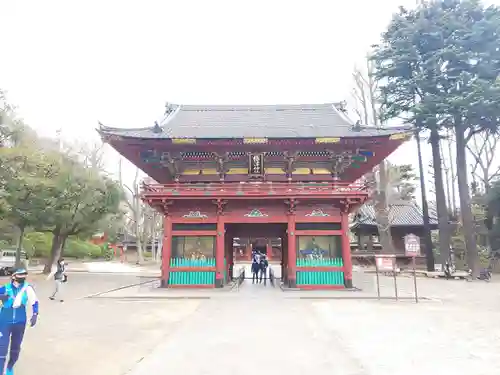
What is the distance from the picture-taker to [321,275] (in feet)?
55.2

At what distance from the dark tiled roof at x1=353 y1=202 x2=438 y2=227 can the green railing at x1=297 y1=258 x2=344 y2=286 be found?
1911 centimetres

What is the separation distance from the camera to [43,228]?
2553 cm

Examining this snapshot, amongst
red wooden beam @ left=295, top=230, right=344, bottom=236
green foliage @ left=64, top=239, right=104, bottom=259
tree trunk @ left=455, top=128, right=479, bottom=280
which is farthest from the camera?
green foliage @ left=64, top=239, right=104, bottom=259

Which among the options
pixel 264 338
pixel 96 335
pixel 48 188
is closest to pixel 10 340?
pixel 96 335

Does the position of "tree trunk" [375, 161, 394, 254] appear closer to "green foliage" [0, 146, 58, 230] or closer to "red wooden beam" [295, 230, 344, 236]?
"red wooden beam" [295, 230, 344, 236]

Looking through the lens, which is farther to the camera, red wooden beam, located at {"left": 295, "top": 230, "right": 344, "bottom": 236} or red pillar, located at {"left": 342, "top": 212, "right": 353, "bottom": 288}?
red wooden beam, located at {"left": 295, "top": 230, "right": 344, "bottom": 236}

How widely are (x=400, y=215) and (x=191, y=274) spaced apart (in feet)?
84.7

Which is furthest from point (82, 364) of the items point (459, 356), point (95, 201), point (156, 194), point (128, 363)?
point (95, 201)

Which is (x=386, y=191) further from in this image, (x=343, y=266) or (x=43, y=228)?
(x=43, y=228)

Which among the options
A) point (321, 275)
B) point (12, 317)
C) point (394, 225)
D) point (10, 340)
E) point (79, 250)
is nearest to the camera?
point (12, 317)

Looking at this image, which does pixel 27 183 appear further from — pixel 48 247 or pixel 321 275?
pixel 48 247

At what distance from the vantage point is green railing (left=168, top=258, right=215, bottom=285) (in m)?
16.9

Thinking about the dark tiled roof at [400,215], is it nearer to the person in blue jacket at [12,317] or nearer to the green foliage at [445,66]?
the green foliage at [445,66]

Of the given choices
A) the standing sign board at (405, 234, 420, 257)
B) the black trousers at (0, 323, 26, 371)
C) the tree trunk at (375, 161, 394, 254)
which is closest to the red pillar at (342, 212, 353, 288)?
the standing sign board at (405, 234, 420, 257)
